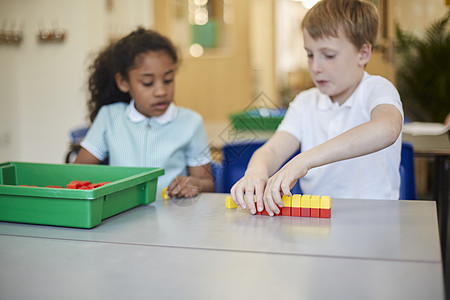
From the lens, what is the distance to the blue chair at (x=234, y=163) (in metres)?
1.82

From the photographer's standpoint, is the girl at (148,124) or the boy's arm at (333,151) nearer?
the boy's arm at (333,151)

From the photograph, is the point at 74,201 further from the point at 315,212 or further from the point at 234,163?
the point at 234,163

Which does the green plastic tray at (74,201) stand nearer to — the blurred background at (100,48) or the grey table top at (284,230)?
the grey table top at (284,230)

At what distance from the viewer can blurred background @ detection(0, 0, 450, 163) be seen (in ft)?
13.2

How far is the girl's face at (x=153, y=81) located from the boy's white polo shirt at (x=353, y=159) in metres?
0.43

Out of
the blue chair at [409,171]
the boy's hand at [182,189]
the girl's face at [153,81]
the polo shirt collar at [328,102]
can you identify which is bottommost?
the blue chair at [409,171]

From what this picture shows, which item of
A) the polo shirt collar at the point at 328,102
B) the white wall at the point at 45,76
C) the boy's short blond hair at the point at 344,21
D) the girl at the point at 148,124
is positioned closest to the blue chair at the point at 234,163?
the girl at the point at 148,124

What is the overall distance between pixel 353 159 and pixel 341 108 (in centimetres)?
16

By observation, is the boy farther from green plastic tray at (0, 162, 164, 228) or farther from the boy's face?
green plastic tray at (0, 162, 164, 228)

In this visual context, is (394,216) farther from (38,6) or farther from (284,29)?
(284,29)

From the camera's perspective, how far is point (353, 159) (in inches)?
57.9

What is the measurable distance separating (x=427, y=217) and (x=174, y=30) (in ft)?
14.7

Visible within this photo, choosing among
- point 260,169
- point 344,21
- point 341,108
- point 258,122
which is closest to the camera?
point 260,169

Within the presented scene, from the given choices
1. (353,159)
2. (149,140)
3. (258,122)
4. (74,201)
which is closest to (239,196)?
(74,201)
